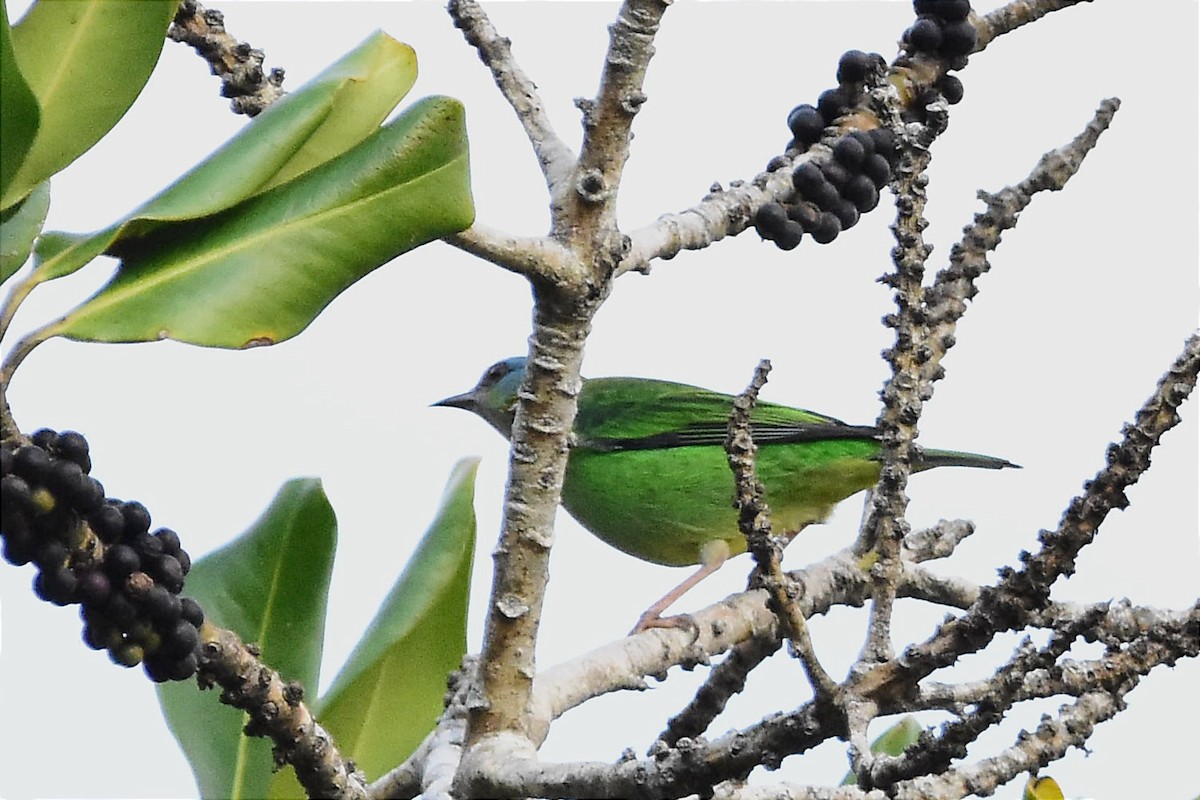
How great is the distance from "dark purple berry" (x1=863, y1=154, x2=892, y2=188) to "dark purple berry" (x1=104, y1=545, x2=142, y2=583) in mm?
2214

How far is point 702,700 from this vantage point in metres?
2.95

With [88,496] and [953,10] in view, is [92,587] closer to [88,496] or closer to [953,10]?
[88,496]

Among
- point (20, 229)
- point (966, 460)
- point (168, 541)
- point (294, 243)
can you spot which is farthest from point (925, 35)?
point (168, 541)

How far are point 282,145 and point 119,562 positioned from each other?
77cm

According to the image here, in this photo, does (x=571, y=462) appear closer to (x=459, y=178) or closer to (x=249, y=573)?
(x=249, y=573)

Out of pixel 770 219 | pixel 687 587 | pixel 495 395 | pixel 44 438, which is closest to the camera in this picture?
pixel 44 438

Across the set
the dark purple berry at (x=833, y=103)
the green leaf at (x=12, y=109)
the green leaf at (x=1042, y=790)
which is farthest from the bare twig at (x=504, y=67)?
the green leaf at (x=1042, y=790)

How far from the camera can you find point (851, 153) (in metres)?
3.51

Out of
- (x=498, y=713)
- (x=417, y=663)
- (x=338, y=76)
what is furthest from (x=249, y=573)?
(x=338, y=76)

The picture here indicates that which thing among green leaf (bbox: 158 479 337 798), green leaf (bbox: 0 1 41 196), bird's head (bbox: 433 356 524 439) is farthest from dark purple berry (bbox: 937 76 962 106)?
bird's head (bbox: 433 356 524 439)

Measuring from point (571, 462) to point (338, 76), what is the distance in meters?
3.24

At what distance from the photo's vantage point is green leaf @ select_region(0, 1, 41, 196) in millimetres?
1973

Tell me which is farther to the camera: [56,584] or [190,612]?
[190,612]

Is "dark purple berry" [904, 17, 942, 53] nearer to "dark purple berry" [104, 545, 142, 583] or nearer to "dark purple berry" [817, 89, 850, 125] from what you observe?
"dark purple berry" [817, 89, 850, 125]
